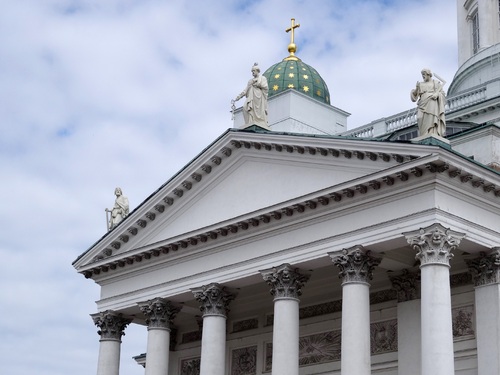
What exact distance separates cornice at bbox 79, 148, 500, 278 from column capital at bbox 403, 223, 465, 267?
4.61 feet

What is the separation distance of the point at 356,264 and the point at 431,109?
4.53 metres

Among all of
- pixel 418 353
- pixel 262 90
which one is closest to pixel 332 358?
pixel 418 353

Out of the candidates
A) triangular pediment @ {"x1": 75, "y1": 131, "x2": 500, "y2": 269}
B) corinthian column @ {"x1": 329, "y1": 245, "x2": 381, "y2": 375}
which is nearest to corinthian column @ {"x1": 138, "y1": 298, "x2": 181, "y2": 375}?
triangular pediment @ {"x1": 75, "y1": 131, "x2": 500, "y2": 269}

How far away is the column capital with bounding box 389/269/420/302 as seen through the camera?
31266 mm

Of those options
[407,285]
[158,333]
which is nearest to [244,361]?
[158,333]

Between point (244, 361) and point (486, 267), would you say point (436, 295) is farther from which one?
point (244, 361)

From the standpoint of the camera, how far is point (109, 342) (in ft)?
121

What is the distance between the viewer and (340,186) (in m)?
29.2

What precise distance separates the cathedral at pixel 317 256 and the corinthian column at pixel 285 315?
0.13 ft

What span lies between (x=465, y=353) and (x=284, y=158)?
7.60m

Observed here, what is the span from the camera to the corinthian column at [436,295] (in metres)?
26.4

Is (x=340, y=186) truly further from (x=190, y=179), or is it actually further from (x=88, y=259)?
(x=88, y=259)

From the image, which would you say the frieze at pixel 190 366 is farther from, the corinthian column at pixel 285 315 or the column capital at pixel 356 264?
the column capital at pixel 356 264

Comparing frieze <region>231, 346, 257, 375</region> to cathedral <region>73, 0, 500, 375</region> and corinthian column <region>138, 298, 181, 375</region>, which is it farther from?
corinthian column <region>138, 298, 181, 375</region>
